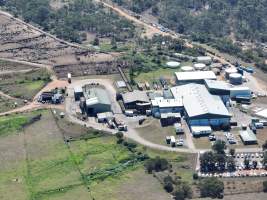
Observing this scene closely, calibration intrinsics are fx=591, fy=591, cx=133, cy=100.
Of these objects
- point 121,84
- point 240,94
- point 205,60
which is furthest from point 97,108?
point 205,60

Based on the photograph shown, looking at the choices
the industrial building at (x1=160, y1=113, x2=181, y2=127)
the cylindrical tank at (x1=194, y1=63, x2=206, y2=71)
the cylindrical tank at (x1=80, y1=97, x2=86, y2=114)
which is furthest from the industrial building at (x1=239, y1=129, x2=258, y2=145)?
the cylindrical tank at (x1=194, y1=63, x2=206, y2=71)

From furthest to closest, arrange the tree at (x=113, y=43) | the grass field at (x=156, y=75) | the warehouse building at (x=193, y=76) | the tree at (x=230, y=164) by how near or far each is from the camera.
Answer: the tree at (x=113, y=43) < the grass field at (x=156, y=75) < the warehouse building at (x=193, y=76) < the tree at (x=230, y=164)

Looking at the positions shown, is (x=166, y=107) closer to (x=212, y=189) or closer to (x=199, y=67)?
(x=199, y=67)

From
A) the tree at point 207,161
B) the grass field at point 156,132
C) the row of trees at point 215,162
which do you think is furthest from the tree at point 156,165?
the grass field at point 156,132

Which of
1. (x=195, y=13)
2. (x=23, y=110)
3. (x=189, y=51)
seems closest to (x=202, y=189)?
(x=23, y=110)

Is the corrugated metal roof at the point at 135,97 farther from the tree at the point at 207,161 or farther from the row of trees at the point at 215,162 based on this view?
the tree at the point at 207,161
